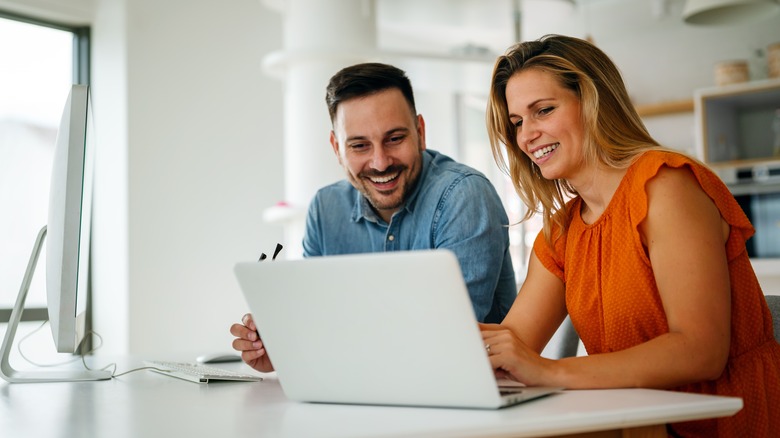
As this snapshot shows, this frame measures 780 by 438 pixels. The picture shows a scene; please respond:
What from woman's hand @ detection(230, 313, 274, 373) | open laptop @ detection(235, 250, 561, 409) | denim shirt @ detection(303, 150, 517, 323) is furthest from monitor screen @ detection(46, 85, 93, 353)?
denim shirt @ detection(303, 150, 517, 323)

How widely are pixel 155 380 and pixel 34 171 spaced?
9.93 feet

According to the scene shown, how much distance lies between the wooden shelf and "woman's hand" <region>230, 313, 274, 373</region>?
449 cm

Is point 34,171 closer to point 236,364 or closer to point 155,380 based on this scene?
point 236,364

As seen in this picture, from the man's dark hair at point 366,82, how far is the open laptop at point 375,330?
1037 mm

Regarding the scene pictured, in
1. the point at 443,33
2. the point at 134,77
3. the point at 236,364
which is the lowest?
the point at 236,364

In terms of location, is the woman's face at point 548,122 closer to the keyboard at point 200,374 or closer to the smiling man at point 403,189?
the smiling man at point 403,189

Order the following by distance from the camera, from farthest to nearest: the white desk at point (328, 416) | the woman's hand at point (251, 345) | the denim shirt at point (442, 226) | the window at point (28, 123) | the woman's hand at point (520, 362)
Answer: the window at point (28, 123)
the denim shirt at point (442, 226)
the woman's hand at point (251, 345)
the woman's hand at point (520, 362)
the white desk at point (328, 416)

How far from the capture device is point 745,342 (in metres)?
1.33

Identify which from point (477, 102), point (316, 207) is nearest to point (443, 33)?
point (477, 102)

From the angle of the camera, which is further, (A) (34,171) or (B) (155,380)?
(A) (34,171)

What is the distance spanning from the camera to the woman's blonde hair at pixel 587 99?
1450mm

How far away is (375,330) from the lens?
3.19ft

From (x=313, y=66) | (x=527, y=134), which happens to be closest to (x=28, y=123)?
(x=313, y=66)

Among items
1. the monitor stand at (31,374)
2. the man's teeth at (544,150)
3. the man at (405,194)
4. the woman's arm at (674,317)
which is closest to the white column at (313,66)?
the man at (405,194)
